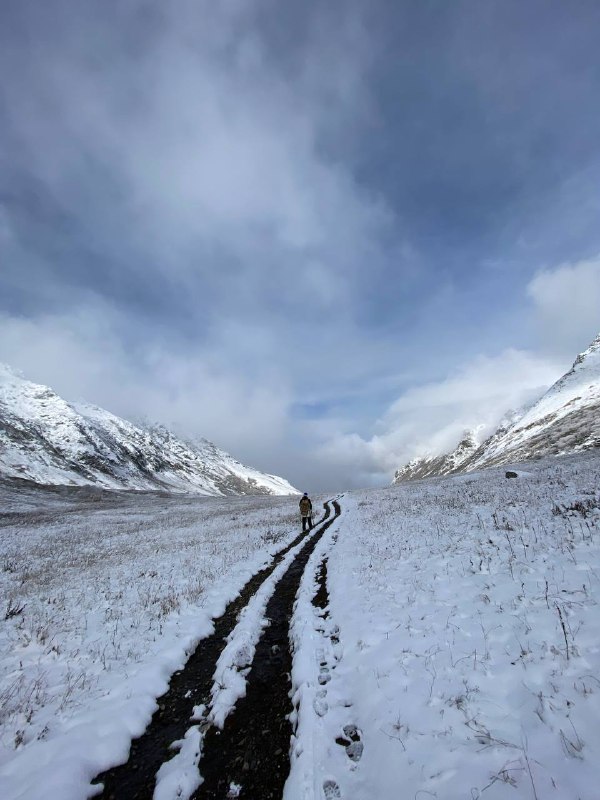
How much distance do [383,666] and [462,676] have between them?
1.53 metres

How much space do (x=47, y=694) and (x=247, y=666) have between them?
12.4 ft

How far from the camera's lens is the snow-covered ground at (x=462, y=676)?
172 inches

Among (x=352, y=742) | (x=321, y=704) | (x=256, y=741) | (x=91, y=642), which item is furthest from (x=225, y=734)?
(x=91, y=642)

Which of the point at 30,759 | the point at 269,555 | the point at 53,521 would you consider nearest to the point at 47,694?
the point at 30,759

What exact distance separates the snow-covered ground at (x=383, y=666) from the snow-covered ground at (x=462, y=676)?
28 millimetres

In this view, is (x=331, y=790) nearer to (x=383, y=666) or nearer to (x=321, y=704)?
(x=321, y=704)

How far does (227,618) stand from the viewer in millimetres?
11055

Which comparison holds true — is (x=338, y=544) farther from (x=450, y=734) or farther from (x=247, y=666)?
(x=450, y=734)

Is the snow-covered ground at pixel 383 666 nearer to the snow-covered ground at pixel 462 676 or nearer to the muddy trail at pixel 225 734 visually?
the snow-covered ground at pixel 462 676

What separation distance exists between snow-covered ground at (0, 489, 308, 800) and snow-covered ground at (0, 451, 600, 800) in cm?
4

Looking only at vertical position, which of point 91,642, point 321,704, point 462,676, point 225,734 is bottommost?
point 225,734

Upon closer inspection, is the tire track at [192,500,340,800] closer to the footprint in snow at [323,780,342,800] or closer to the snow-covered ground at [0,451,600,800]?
the snow-covered ground at [0,451,600,800]

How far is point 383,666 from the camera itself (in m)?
7.09

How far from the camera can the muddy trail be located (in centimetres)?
501
